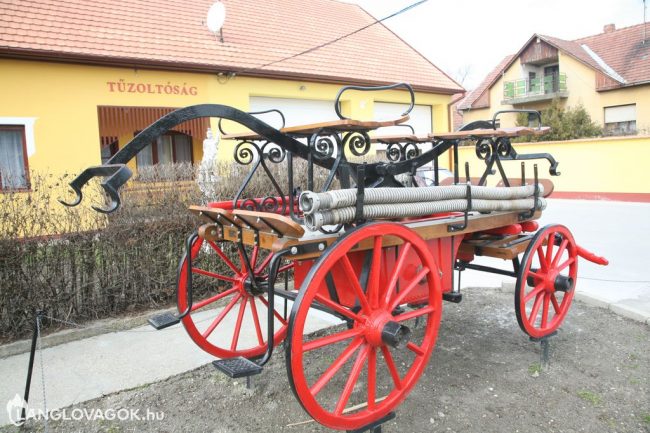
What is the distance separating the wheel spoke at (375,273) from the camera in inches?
106

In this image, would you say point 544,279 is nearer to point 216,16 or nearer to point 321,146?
point 321,146

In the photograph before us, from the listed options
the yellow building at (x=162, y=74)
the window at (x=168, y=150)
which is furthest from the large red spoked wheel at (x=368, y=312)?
the window at (x=168, y=150)

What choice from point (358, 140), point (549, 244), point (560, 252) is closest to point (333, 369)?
point (358, 140)

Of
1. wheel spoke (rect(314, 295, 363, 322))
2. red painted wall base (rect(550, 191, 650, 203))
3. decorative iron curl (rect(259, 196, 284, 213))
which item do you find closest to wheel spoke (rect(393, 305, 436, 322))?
wheel spoke (rect(314, 295, 363, 322))

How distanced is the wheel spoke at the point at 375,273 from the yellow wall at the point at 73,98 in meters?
8.90

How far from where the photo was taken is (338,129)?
2826mm

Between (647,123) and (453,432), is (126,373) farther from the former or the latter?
(647,123)

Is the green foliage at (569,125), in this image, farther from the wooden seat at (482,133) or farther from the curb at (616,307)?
the wooden seat at (482,133)

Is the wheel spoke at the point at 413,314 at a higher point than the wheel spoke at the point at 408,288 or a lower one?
lower

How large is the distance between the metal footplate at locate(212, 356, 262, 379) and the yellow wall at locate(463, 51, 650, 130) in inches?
947

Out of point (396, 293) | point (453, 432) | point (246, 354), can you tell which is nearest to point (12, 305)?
point (246, 354)

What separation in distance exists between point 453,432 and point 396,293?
2.82 feet

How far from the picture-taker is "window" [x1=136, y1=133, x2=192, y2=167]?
45.1 feet

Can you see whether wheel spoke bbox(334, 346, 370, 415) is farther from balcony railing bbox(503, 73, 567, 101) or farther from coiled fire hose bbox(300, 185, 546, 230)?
balcony railing bbox(503, 73, 567, 101)
